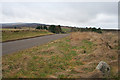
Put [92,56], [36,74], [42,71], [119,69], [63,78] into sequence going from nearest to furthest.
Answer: [63,78] < [36,74] < [42,71] < [119,69] < [92,56]

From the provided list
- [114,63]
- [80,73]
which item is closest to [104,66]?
[80,73]

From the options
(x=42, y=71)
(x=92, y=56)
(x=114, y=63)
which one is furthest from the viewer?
(x=92, y=56)

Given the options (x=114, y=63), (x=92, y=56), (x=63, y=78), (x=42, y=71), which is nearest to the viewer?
(x=63, y=78)

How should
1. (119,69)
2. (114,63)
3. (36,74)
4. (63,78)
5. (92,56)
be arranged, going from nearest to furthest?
(63,78) < (36,74) < (119,69) < (114,63) < (92,56)

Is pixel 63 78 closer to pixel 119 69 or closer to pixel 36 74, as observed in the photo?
pixel 36 74

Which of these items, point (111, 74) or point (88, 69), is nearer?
point (111, 74)

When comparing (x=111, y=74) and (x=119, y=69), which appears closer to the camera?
(x=111, y=74)

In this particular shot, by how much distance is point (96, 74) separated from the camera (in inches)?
183

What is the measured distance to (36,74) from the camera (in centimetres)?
484

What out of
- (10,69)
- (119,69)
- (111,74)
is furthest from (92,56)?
(10,69)

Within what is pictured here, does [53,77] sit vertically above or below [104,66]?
below

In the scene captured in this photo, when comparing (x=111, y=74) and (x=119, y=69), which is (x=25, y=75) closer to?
(x=111, y=74)

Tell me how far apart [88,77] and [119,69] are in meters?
2.03

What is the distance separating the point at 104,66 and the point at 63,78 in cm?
197
